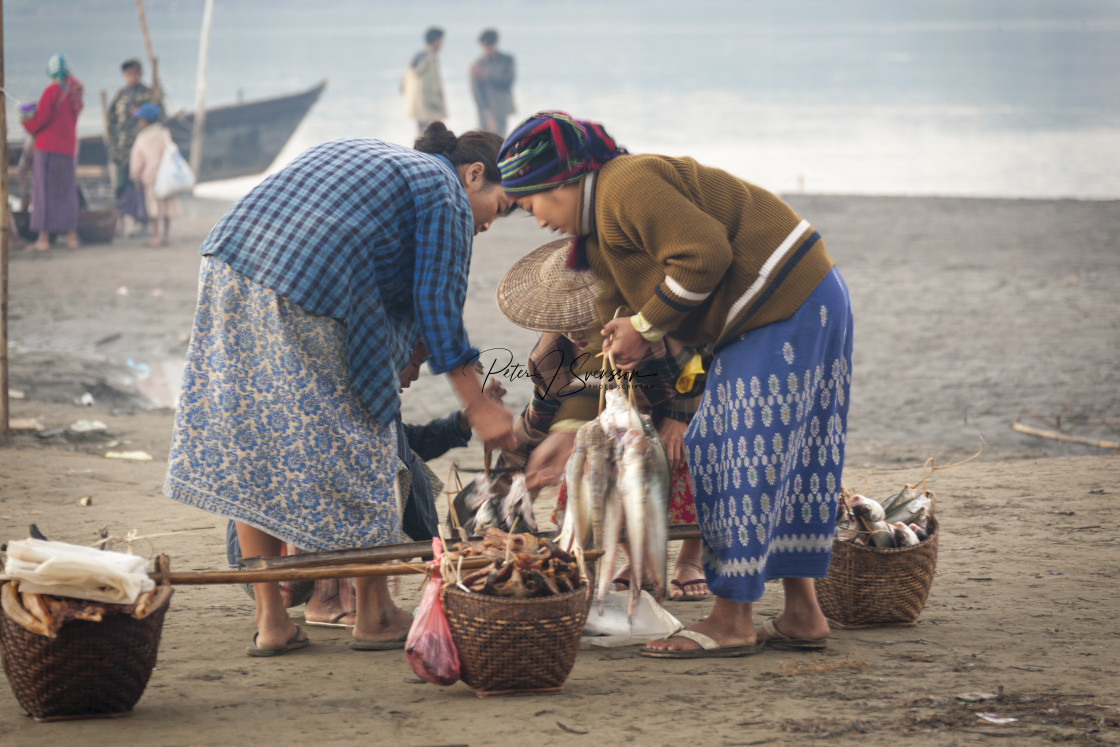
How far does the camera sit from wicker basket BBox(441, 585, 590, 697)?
2879 mm

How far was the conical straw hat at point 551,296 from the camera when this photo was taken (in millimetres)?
3639

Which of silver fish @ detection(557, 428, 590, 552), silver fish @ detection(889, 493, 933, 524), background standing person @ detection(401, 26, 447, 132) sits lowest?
silver fish @ detection(889, 493, 933, 524)

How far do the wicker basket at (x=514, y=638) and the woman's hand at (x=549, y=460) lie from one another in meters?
0.83

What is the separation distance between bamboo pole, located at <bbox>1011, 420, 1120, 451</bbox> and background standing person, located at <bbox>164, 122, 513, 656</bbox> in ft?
14.5

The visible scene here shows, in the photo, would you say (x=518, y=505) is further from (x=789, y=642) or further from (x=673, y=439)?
(x=789, y=642)

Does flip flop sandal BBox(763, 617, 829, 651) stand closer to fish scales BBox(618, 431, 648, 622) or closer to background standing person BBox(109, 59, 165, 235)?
fish scales BBox(618, 431, 648, 622)

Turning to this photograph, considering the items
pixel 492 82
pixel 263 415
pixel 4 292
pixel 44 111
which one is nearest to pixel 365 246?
pixel 263 415

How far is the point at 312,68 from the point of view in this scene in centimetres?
5881

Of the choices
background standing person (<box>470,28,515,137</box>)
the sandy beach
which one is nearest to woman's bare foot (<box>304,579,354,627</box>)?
→ the sandy beach

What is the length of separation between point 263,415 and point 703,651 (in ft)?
4.43

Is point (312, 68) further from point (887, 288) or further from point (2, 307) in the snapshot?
point (2, 307)

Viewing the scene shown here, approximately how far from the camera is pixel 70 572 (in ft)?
8.87

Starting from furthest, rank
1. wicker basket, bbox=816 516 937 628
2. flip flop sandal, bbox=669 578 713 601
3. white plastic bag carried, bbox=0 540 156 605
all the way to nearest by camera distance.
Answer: flip flop sandal, bbox=669 578 713 601 → wicker basket, bbox=816 516 937 628 → white plastic bag carried, bbox=0 540 156 605

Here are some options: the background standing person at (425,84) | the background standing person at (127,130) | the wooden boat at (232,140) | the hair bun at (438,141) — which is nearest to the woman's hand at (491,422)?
the hair bun at (438,141)
